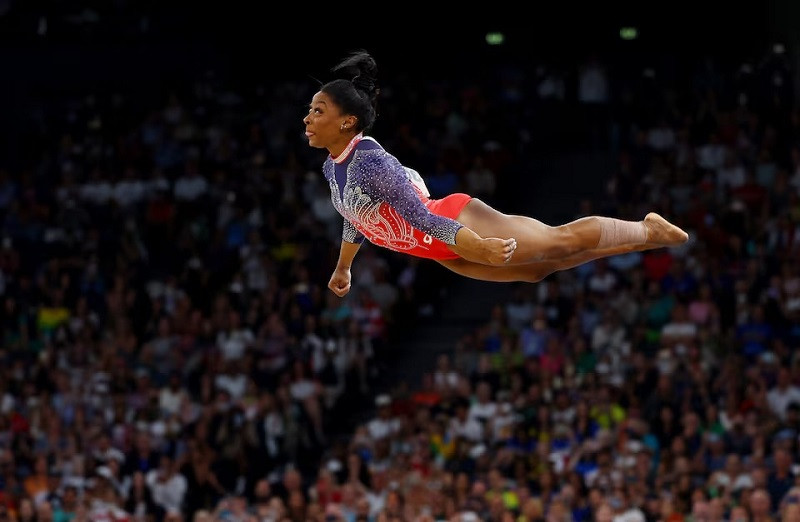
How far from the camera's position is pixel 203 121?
18531 millimetres

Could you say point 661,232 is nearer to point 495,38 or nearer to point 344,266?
point 344,266

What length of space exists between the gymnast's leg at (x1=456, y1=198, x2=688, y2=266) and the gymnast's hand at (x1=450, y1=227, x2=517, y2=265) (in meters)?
0.40

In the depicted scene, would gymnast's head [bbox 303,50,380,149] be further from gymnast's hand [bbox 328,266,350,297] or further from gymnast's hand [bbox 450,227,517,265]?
gymnast's hand [bbox 328,266,350,297]

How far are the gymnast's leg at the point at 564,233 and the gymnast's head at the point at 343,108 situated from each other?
0.71 m

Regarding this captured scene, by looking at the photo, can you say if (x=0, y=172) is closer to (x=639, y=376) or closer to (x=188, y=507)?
(x=188, y=507)

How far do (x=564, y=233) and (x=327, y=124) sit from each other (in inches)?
53.2

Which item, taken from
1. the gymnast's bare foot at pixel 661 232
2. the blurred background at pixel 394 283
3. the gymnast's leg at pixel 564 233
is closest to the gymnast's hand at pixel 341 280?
the gymnast's leg at pixel 564 233

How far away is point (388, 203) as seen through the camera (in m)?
6.99

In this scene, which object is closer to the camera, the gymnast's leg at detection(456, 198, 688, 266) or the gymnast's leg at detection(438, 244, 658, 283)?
the gymnast's leg at detection(456, 198, 688, 266)

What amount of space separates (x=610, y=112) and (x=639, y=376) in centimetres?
467

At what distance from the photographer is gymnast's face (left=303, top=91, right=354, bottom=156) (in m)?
7.06

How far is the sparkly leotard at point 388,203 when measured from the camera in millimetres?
6875

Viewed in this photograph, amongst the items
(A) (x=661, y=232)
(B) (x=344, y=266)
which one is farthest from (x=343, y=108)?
(A) (x=661, y=232)

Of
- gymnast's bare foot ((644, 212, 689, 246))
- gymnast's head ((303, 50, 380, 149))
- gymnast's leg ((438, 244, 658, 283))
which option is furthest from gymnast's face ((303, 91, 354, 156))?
gymnast's bare foot ((644, 212, 689, 246))
